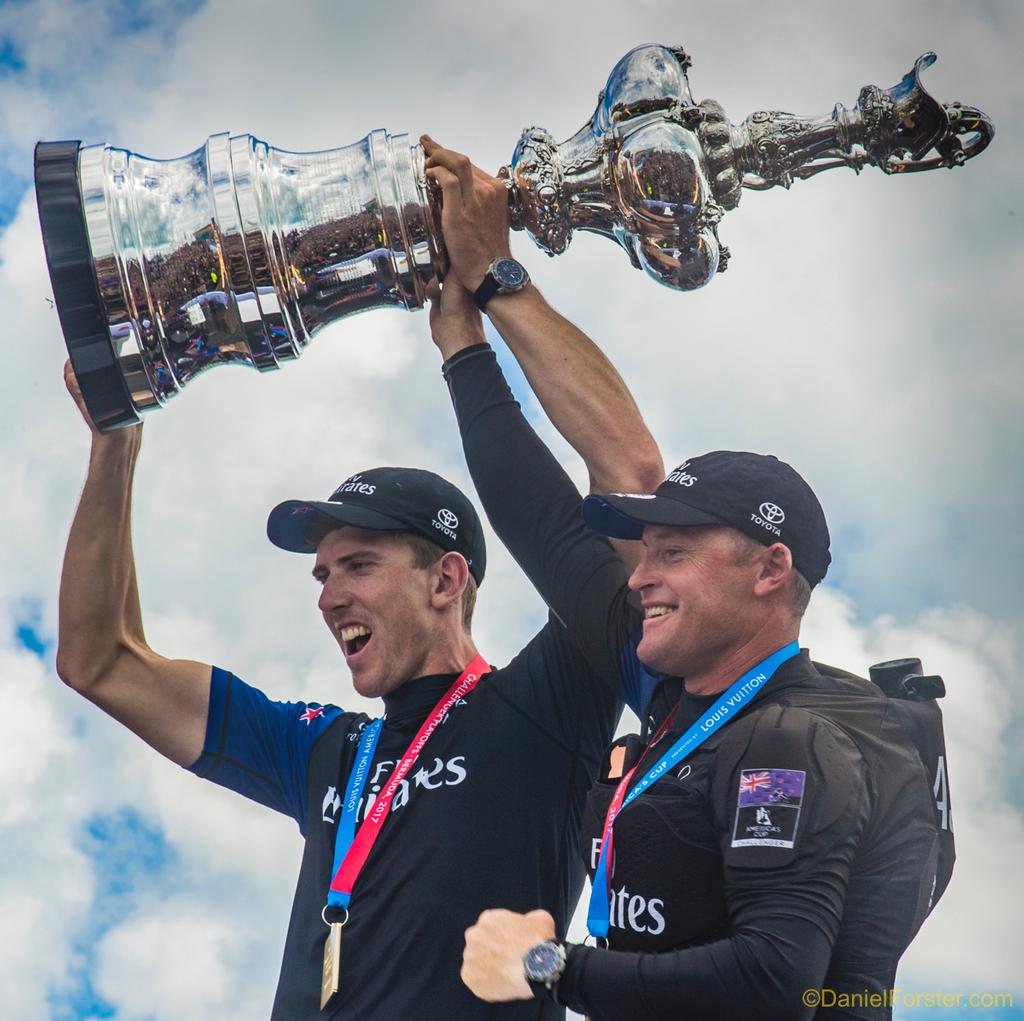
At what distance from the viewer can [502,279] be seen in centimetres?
330

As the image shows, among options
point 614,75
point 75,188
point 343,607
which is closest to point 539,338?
point 614,75

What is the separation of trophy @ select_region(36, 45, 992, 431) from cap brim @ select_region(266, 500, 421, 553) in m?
0.55

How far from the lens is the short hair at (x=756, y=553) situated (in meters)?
2.68

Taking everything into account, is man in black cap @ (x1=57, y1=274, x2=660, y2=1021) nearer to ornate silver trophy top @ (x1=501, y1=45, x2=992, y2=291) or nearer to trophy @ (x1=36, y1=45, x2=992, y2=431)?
ornate silver trophy top @ (x1=501, y1=45, x2=992, y2=291)

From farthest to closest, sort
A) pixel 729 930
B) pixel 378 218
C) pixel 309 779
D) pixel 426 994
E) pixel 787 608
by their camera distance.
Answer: pixel 309 779, pixel 378 218, pixel 426 994, pixel 787 608, pixel 729 930

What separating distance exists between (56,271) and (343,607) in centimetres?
108

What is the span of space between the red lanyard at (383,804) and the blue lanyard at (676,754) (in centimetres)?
79

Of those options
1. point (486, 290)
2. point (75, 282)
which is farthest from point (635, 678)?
point (75, 282)

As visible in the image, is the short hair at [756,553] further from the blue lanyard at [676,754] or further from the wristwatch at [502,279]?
the wristwatch at [502,279]

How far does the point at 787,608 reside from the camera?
2.67 meters

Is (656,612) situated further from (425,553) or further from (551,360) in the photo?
(425,553)

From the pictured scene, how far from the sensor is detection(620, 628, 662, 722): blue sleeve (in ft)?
9.44

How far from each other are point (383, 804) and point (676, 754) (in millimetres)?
938

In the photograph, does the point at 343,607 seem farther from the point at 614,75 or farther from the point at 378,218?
the point at 614,75
